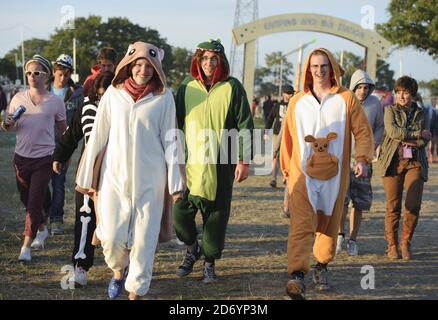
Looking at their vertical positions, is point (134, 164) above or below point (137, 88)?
below

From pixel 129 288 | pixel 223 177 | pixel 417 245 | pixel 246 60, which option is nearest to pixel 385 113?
pixel 417 245

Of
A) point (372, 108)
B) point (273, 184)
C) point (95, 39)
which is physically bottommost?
point (273, 184)

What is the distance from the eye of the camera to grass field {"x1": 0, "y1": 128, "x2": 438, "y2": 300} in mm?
5352

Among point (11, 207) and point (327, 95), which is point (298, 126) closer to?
point (327, 95)

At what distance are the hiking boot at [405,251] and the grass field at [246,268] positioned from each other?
0.31ft

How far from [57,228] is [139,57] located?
3596mm

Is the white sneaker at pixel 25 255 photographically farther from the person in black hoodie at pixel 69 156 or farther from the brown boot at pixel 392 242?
the brown boot at pixel 392 242

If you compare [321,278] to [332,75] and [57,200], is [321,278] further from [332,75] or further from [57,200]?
[57,200]

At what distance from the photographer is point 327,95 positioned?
5.38 metres

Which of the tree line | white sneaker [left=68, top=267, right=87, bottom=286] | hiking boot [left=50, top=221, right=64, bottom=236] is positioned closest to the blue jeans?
hiking boot [left=50, top=221, right=64, bottom=236]

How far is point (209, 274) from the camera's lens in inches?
226

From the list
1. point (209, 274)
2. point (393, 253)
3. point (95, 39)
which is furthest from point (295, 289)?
point (95, 39)

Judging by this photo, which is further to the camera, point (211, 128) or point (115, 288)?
point (211, 128)

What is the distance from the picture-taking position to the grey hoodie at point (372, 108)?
6938mm
